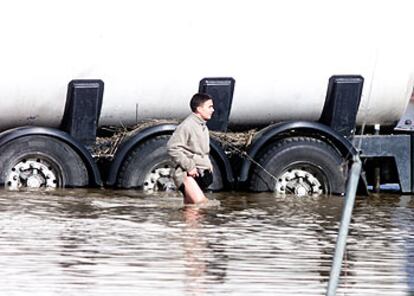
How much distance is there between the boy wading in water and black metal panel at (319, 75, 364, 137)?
280 centimetres

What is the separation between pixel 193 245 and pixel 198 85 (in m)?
6.64

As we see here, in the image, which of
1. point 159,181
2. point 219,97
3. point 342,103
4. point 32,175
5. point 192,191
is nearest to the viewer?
point 192,191

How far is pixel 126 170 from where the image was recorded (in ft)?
63.9

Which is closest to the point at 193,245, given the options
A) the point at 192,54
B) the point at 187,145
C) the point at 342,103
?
the point at 187,145

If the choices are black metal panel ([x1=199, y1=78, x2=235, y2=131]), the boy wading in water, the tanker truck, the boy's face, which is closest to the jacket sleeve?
the boy wading in water

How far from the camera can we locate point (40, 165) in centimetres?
1941

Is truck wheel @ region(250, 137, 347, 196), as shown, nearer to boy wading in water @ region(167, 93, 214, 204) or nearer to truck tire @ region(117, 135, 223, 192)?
truck tire @ region(117, 135, 223, 192)

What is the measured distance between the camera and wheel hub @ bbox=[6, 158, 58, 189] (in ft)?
63.2

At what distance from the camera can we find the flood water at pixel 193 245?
10555 mm

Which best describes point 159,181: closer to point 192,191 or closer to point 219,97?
point 219,97

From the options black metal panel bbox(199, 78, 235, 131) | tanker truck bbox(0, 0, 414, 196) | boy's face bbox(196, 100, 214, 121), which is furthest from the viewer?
black metal panel bbox(199, 78, 235, 131)

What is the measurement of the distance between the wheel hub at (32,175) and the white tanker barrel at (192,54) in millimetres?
530

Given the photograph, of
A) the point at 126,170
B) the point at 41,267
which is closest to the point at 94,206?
the point at 126,170

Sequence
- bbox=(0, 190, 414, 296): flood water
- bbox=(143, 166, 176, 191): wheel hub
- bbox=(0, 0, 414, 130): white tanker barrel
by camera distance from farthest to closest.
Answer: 1. bbox=(143, 166, 176, 191): wheel hub
2. bbox=(0, 0, 414, 130): white tanker barrel
3. bbox=(0, 190, 414, 296): flood water
